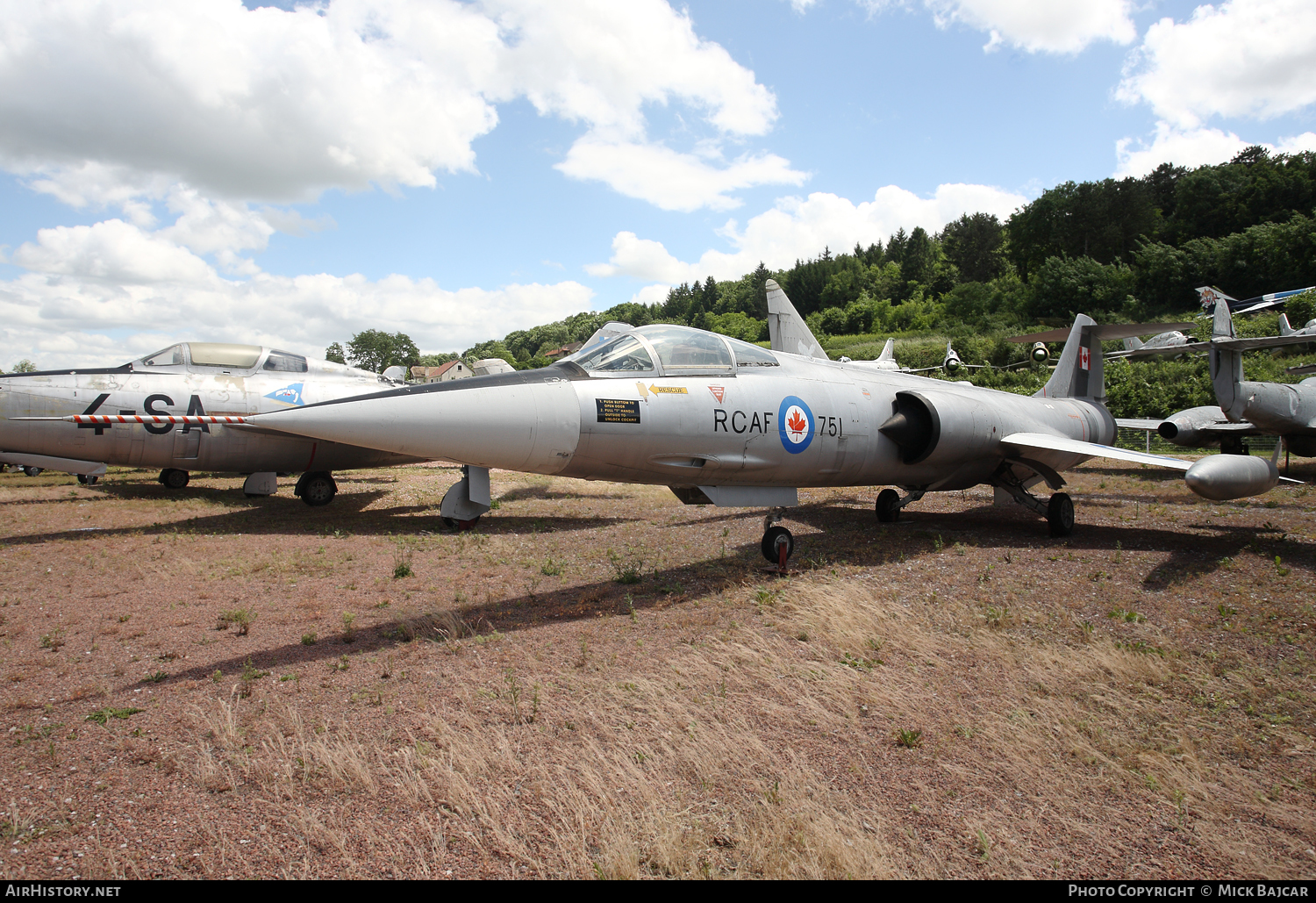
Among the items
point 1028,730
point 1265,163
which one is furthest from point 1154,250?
point 1028,730

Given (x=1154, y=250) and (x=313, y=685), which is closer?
(x=313, y=685)

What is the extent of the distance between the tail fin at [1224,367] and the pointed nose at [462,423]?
13.4 m

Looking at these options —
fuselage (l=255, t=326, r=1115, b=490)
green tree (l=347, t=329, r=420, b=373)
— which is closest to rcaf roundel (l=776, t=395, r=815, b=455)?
fuselage (l=255, t=326, r=1115, b=490)

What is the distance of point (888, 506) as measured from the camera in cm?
1086

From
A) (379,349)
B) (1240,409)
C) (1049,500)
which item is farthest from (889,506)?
(379,349)

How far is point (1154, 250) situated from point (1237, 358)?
1893 inches

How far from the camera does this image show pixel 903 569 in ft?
24.6

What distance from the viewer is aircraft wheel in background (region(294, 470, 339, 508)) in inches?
543

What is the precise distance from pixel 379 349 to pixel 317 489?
424ft

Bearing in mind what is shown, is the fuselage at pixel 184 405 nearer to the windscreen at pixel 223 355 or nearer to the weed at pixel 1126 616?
the windscreen at pixel 223 355

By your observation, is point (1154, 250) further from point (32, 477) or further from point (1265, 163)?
point (32, 477)

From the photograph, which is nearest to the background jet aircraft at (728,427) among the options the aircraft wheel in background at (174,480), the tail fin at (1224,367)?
the tail fin at (1224,367)

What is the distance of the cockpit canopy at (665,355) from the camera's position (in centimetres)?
624
